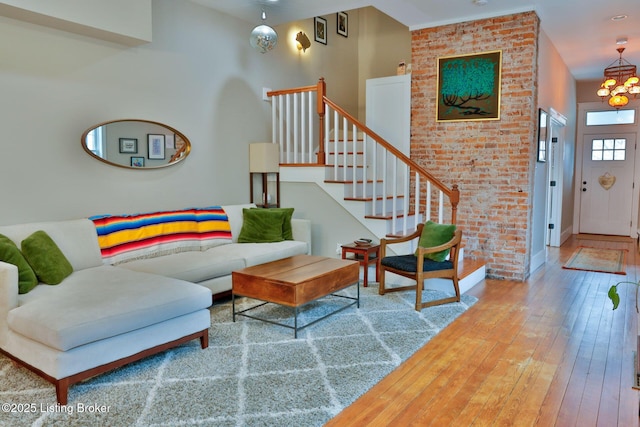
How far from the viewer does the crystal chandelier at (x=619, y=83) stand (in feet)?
19.9

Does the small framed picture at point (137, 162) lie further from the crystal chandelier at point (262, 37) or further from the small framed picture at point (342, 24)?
the small framed picture at point (342, 24)

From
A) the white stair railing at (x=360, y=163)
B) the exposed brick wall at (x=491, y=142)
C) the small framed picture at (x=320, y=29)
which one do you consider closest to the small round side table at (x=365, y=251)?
the white stair railing at (x=360, y=163)

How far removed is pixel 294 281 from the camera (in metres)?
3.34

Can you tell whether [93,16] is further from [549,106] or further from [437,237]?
[549,106]

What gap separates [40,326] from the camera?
97.6 inches

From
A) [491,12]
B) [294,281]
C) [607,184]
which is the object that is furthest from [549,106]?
[294,281]

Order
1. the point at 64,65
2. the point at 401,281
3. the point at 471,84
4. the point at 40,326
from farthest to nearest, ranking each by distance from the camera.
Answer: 1. the point at 471,84
2. the point at 401,281
3. the point at 64,65
4. the point at 40,326

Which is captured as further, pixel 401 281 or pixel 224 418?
pixel 401 281

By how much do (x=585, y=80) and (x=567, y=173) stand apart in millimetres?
1967

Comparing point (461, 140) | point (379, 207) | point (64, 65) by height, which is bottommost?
point (379, 207)

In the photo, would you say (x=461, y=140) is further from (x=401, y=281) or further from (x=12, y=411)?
(x=12, y=411)

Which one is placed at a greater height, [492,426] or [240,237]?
[240,237]

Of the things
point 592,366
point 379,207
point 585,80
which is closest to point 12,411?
point 592,366

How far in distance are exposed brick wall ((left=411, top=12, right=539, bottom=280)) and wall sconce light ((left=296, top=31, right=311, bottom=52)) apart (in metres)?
1.58
